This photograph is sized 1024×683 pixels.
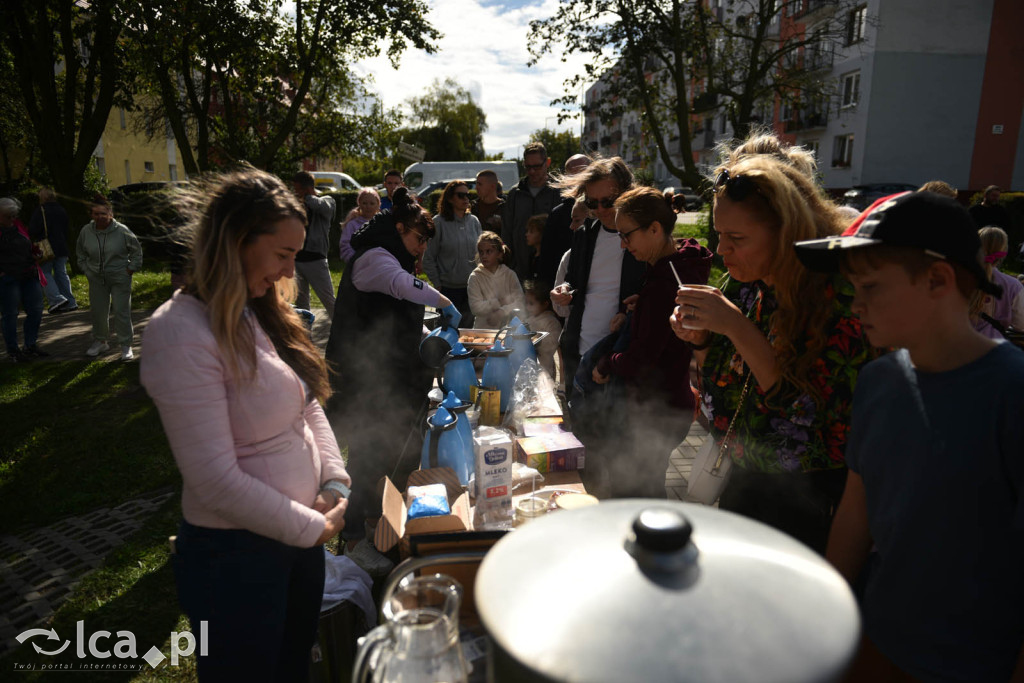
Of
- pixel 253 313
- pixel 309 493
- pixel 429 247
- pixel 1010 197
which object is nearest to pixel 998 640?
pixel 309 493

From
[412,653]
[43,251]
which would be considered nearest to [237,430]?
[412,653]

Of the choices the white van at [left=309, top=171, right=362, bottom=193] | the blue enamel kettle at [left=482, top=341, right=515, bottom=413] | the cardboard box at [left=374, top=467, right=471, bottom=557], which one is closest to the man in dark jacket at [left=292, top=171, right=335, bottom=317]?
the blue enamel kettle at [left=482, top=341, right=515, bottom=413]

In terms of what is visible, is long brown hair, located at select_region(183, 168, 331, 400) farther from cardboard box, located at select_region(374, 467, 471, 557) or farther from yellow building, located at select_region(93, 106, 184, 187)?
yellow building, located at select_region(93, 106, 184, 187)

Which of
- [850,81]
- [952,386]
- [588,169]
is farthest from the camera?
[850,81]

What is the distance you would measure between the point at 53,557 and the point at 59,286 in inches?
317

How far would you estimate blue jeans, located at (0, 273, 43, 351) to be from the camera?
21.3 feet

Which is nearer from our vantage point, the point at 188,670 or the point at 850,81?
the point at 188,670

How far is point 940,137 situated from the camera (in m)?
22.6

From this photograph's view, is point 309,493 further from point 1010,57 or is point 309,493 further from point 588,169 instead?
point 1010,57

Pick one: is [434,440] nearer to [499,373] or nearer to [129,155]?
[499,373]

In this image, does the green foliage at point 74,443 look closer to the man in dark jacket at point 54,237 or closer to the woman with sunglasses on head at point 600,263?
the woman with sunglasses on head at point 600,263

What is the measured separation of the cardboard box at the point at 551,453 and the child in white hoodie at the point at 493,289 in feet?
7.71

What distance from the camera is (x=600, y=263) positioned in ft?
10.1

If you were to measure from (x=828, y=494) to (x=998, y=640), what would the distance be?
21.6 inches
